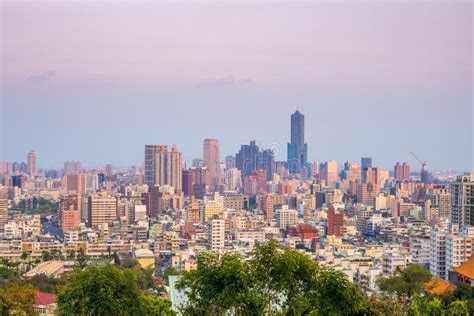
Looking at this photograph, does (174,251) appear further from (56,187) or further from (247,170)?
(247,170)

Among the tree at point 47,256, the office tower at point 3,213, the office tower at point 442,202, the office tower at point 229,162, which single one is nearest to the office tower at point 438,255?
the tree at point 47,256

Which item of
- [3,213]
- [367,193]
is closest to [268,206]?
[367,193]

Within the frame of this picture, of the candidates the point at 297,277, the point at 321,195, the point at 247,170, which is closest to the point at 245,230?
the point at 321,195

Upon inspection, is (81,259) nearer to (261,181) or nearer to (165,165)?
(165,165)

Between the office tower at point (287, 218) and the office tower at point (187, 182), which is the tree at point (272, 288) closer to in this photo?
the office tower at point (287, 218)

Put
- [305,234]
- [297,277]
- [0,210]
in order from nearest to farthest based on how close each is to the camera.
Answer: [297,277]
[305,234]
[0,210]

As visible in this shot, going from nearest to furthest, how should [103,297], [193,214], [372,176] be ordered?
[103,297] → [193,214] → [372,176]

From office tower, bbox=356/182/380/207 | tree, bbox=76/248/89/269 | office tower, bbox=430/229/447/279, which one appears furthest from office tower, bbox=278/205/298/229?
office tower, bbox=430/229/447/279
